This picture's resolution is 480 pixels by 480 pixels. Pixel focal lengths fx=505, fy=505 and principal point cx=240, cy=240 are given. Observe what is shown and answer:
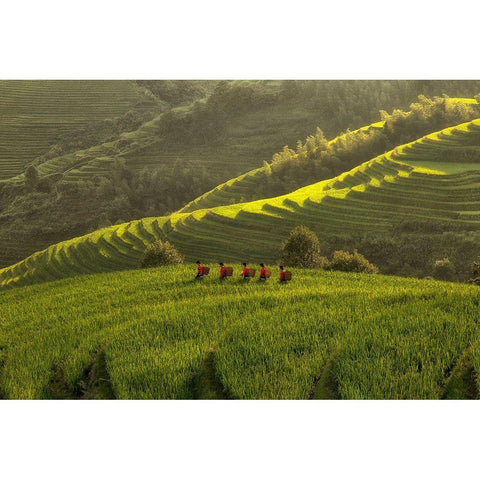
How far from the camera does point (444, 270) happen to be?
6.51 m

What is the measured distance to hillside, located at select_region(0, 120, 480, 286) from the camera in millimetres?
6848

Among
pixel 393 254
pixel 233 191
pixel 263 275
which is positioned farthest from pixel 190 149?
pixel 393 254

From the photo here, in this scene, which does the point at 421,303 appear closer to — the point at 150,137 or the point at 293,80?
the point at 293,80

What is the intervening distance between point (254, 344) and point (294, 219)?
8.11 ft

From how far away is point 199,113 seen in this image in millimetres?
7645

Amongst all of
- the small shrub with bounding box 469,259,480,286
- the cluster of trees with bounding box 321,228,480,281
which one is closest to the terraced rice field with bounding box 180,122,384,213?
the cluster of trees with bounding box 321,228,480,281

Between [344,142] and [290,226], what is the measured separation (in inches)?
63.9

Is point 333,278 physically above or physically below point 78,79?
below

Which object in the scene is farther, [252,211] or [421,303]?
[252,211]

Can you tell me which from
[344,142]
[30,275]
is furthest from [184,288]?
[344,142]

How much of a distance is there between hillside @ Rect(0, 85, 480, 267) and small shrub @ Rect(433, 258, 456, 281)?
6.18 feet

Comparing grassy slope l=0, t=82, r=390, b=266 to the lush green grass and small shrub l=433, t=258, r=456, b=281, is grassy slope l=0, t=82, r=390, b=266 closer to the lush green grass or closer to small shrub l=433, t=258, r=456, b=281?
the lush green grass

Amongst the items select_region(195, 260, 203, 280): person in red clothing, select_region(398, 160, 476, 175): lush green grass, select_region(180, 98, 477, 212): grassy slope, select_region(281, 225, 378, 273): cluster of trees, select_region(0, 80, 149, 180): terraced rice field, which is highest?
select_region(0, 80, 149, 180): terraced rice field

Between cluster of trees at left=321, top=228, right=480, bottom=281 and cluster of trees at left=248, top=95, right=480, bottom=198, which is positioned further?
cluster of trees at left=248, top=95, right=480, bottom=198
